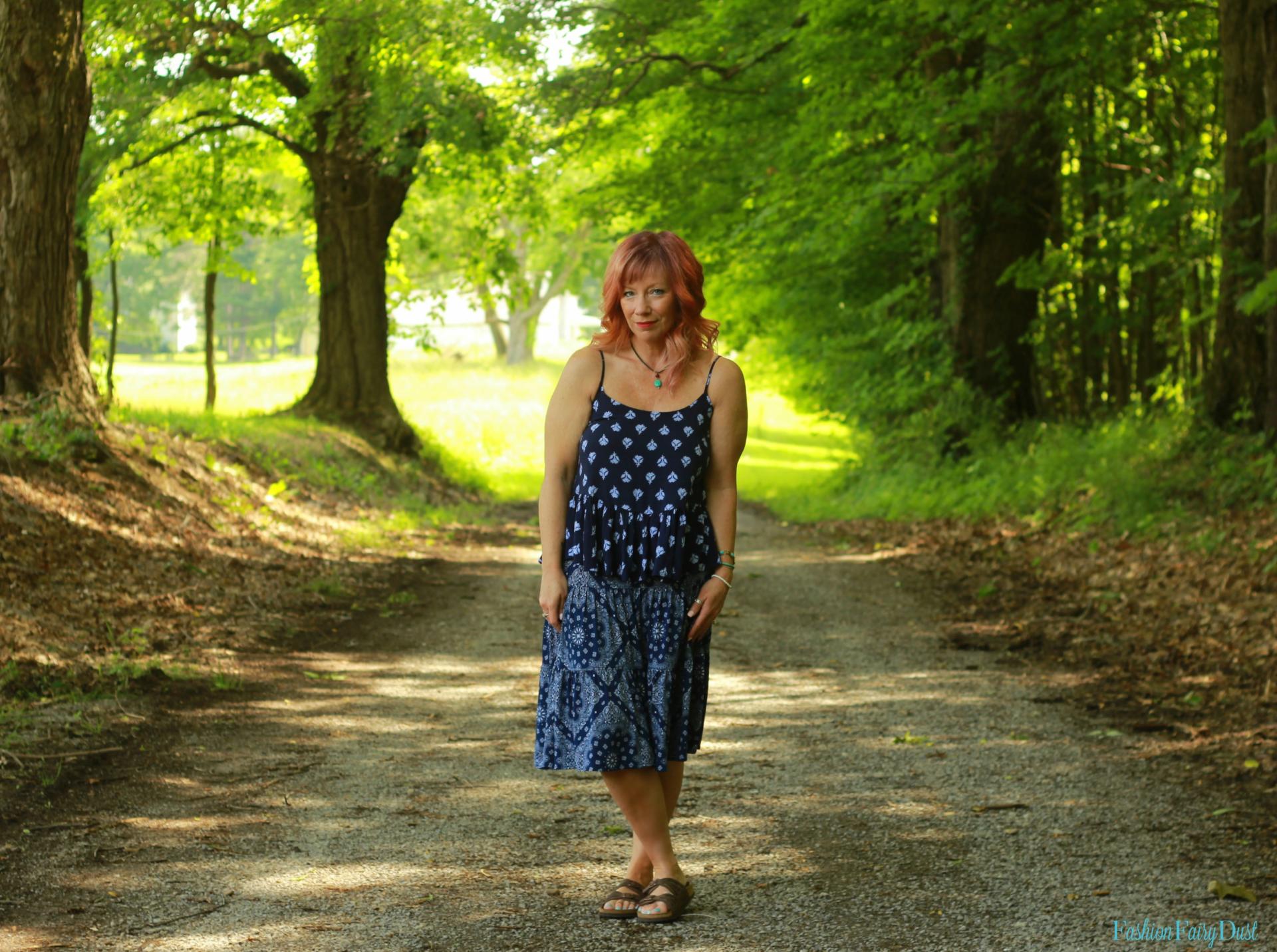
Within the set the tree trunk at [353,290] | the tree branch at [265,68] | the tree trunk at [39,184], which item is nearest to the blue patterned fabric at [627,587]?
the tree trunk at [39,184]

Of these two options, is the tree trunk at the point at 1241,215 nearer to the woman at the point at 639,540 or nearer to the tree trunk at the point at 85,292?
the woman at the point at 639,540

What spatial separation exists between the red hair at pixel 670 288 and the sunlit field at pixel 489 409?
11.7m

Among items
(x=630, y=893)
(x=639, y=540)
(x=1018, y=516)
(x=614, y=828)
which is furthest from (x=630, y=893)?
(x=1018, y=516)

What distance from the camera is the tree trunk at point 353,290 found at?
66.4ft

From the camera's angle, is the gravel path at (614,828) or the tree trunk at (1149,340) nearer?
the gravel path at (614,828)

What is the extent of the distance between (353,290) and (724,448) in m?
17.2

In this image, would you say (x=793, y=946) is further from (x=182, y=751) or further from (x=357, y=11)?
(x=357, y=11)

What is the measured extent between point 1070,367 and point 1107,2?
728 cm

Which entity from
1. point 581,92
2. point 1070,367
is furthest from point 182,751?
point 1070,367

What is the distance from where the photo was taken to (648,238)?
13.5 ft

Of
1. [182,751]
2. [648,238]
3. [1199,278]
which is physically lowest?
[182,751]

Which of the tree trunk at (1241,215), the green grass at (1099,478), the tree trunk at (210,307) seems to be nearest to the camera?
the green grass at (1099,478)

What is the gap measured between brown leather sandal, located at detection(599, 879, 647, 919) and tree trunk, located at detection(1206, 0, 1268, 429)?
9.62m

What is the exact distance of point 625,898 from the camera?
4.11 metres
